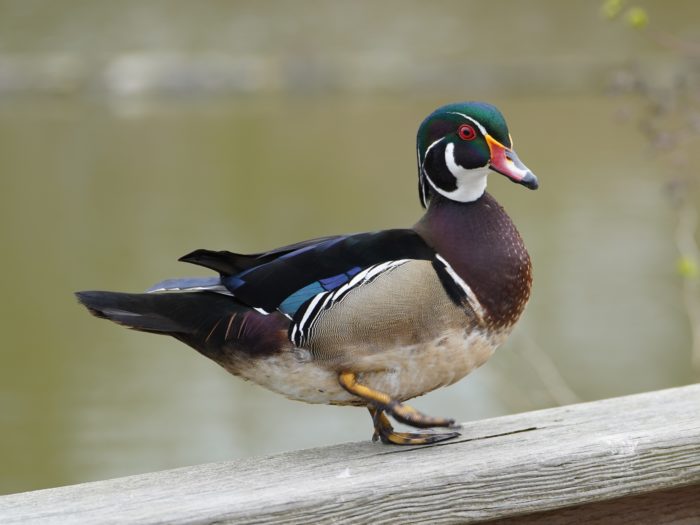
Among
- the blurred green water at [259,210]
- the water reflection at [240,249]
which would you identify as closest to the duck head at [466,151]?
the blurred green water at [259,210]

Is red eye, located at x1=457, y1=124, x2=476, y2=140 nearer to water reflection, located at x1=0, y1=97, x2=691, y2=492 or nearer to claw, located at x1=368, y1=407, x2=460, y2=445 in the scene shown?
claw, located at x1=368, y1=407, x2=460, y2=445

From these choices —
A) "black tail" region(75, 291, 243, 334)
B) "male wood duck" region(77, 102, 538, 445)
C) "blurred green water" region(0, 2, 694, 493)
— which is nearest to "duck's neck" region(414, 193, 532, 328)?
"male wood duck" region(77, 102, 538, 445)

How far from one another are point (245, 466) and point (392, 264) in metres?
0.41

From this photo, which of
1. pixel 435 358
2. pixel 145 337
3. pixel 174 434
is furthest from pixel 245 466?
pixel 145 337

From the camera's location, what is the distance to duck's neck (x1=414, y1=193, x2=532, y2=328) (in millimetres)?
1857

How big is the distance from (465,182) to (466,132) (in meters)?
0.09

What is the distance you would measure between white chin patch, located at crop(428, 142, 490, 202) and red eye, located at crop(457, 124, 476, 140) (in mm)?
32

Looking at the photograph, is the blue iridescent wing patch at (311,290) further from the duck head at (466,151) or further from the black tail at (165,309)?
the duck head at (466,151)

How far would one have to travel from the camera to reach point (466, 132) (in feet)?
6.09

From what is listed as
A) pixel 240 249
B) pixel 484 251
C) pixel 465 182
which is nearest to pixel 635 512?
pixel 484 251

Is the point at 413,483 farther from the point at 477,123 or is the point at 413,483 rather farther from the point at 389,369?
the point at 477,123

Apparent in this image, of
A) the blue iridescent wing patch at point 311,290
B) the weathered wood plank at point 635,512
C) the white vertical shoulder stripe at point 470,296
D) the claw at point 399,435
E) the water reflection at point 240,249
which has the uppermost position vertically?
the blue iridescent wing patch at point 311,290

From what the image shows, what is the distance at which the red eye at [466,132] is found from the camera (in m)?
1.85

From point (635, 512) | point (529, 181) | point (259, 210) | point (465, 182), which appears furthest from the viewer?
point (259, 210)
